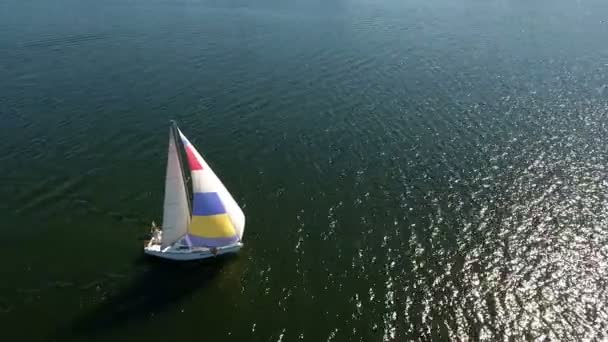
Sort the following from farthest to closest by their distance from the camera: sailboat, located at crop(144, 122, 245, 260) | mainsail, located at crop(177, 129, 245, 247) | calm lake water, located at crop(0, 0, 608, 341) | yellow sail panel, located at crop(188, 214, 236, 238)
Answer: yellow sail panel, located at crop(188, 214, 236, 238) < mainsail, located at crop(177, 129, 245, 247) < sailboat, located at crop(144, 122, 245, 260) < calm lake water, located at crop(0, 0, 608, 341)

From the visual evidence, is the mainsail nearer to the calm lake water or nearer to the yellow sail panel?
the yellow sail panel

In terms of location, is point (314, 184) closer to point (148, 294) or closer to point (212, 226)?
point (212, 226)

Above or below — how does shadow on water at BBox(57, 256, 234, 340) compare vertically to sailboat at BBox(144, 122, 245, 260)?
below

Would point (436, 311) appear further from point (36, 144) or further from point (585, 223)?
point (36, 144)

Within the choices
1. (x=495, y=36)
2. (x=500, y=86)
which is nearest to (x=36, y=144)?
(x=500, y=86)

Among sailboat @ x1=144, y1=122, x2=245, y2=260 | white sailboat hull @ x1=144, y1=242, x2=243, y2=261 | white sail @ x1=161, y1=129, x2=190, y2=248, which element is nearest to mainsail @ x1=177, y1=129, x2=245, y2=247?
sailboat @ x1=144, y1=122, x2=245, y2=260

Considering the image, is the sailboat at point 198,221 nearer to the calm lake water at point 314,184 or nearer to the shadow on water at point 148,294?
the shadow on water at point 148,294

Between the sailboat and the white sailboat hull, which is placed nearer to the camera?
the sailboat
